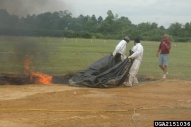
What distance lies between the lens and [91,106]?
7.87 meters

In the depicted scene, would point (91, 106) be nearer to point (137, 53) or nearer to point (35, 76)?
point (137, 53)

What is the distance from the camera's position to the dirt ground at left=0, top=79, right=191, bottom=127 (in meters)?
6.57

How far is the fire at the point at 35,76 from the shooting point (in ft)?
39.7

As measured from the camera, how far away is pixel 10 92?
9367mm

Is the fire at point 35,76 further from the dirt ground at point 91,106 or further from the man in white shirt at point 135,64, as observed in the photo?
the man in white shirt at point 135,64

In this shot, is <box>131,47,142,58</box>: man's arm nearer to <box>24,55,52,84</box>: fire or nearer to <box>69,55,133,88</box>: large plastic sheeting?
<box>69,55,133,88</box>: large plastic sheeting

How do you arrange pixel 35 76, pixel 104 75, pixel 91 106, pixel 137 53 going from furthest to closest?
1. pixel 35 76
2. pixel 137 53
3. pixel 104 75
4. pixel 91 106

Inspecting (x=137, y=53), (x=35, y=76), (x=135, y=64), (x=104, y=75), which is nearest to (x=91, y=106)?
(x=104, y=75)

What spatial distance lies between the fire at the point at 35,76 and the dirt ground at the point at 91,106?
169 cm

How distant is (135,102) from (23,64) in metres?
7.56

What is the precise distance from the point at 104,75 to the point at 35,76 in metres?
3.20

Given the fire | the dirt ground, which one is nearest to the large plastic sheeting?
the dirt ground

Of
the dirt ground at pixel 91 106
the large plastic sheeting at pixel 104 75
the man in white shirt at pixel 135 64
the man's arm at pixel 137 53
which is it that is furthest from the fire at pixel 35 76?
the man's arm at pixel 137 53

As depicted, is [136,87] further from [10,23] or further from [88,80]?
[10,23]
